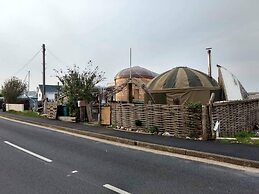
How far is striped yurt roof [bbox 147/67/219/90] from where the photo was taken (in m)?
24.6

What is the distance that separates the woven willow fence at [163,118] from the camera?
15.1m

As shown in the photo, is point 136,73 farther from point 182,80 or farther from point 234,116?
point 234,116

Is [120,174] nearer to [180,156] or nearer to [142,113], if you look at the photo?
[180,156]

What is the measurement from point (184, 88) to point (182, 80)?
79 centimetres

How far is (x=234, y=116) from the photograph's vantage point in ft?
54.0

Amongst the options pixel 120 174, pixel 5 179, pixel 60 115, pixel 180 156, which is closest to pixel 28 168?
pixel 5 179

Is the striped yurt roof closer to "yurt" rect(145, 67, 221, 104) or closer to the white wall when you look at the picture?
"yurt" rect(145, 67, 221, 104)

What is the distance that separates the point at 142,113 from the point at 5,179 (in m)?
10.9

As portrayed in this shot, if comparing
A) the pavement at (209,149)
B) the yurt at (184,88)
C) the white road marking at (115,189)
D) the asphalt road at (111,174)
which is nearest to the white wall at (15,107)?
the yurt at (184,88)

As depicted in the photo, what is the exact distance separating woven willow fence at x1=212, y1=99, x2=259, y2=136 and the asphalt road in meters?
5.18

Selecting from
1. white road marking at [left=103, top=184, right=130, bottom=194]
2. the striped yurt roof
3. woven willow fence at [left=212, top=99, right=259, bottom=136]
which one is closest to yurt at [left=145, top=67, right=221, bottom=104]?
the striped yurt roof

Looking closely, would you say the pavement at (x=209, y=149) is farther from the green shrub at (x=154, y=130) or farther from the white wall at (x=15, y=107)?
the white wall at (x=15, y=107)

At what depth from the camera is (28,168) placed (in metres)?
8.98

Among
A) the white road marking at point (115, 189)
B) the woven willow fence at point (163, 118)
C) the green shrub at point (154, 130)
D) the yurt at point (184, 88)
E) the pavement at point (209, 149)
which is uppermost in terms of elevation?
the yurt at point (184, 88)
